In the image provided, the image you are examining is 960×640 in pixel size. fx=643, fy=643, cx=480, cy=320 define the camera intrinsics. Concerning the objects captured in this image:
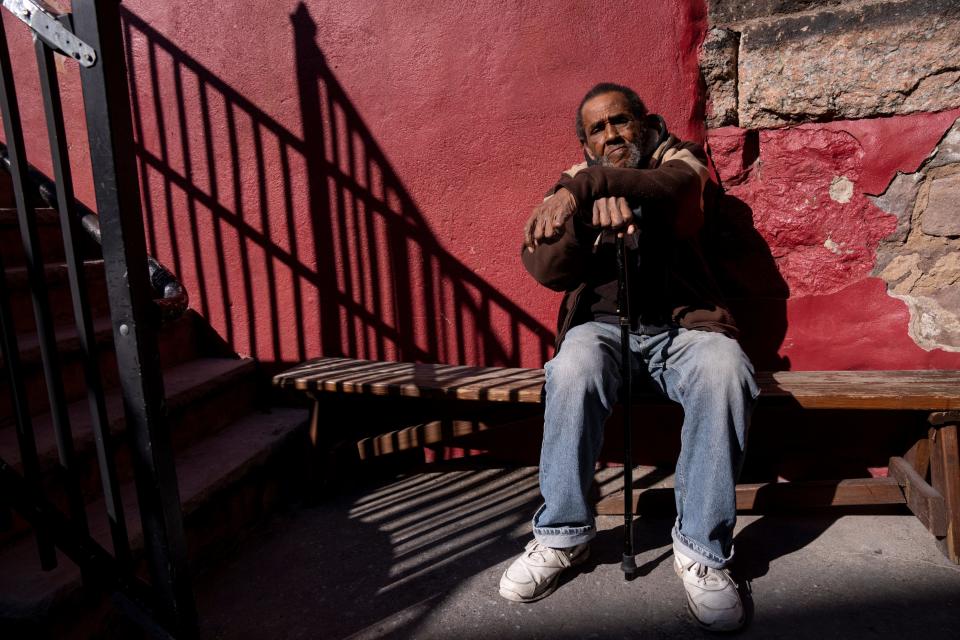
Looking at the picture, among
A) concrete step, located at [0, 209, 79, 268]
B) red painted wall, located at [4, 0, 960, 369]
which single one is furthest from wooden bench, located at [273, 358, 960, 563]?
concrete step, located at [0, 209, 79, 268]

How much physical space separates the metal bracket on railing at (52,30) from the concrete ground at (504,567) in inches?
65.5

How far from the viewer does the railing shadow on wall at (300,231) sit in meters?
3.13

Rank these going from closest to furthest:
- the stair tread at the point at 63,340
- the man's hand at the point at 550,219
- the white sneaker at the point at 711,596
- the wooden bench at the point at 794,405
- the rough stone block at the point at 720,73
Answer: the white sneaker at the point at 711,596
the man's hand at the point at 550,219
the wooden bench at the point at 794,405
the stair tread at the point at 63,340
the rough stone block at the point at 720,73

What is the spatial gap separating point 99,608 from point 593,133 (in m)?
2.30

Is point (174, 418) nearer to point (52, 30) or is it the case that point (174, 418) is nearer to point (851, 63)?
point (52, 30)

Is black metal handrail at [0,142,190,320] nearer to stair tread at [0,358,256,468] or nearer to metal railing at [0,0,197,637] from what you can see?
metal railing at [0,0,197,637]

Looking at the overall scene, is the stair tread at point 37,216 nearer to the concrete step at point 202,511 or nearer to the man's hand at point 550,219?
the concrete step at point 202,511

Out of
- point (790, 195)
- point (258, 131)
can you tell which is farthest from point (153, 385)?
point (790, 195)

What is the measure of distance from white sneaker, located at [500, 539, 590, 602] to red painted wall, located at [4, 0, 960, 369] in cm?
113

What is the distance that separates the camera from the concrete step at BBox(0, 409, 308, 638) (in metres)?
1.65

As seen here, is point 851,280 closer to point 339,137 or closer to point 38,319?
point 339,137

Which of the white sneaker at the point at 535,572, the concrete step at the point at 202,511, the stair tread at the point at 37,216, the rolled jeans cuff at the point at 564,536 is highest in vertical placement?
the stair tread at the point at 37,216

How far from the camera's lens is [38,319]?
1.57 metres

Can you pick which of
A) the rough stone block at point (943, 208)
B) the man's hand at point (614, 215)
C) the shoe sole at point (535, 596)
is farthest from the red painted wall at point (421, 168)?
the shoe sole at point (535, 596)
